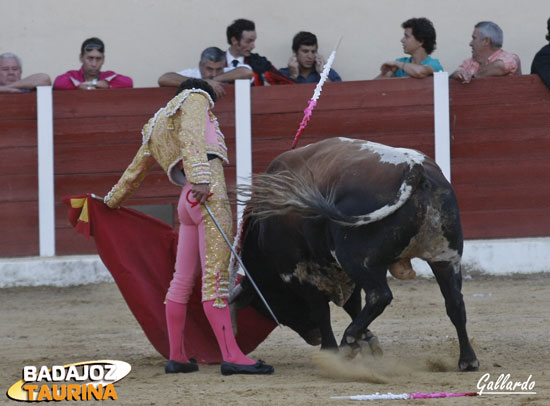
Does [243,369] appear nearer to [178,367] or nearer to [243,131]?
[178,367]

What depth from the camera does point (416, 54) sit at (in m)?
7.46

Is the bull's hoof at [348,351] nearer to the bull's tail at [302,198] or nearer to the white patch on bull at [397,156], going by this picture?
the bull's tail at [302,198]

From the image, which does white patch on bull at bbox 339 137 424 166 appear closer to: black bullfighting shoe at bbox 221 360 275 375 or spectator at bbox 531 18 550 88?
black bullfighting shoe at bbox 221 360 275 375

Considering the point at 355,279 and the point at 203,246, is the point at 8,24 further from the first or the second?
the point at 355,279

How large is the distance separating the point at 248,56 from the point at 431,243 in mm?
3841

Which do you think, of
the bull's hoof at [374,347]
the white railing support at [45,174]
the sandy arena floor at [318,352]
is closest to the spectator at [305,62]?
the sandy arena floor at [318,352]

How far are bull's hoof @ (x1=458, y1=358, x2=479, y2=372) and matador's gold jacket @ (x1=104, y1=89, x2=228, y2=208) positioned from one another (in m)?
1.23

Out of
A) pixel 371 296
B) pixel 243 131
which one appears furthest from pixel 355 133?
pixel 371 296

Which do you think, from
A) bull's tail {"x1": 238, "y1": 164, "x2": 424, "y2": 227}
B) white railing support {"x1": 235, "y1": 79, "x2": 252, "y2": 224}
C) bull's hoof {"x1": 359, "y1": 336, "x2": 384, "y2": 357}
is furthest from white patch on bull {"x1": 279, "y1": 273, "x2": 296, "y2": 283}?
white railing support {"x1": 235, "y1": 79, "x2": 252, "y2": 224}

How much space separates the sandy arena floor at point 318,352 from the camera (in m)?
3.88

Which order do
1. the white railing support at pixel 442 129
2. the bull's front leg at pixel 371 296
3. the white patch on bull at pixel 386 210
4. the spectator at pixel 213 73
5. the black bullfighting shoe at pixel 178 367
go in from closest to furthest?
the white patch on bull at pixel 386 210
the bull's front leg at pixel 371 296
the black bullfighting shoe at pixel 178 367
the spectator at pixel 213 73
the white railing support at pixel 442 129

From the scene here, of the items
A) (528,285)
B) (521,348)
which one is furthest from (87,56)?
(521,348)

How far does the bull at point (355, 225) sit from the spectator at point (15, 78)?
3.40 metres

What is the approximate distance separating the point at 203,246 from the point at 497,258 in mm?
3462
